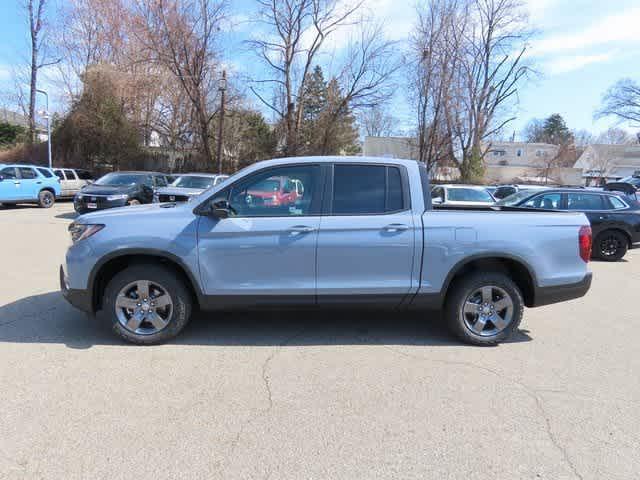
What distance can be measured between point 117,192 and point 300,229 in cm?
1145

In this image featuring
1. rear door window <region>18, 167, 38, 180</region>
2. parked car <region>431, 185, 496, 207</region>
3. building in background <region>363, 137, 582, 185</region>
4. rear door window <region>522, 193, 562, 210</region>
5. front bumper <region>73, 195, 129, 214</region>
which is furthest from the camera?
building in background <region>363, 137, 582, 185</region>

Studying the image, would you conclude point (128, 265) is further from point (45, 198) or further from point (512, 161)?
point (512, 161)

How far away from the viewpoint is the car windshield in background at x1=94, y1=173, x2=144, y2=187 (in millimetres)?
14516

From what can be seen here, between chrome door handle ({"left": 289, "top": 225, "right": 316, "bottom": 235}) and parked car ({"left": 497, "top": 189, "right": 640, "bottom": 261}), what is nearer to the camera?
chrome door handle ({"left": 289, "top": 225, "right": 316, "bottom": 235})

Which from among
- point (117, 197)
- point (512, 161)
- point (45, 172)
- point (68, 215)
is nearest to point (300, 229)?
point (117, 197)

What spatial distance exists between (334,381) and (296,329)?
1229mm

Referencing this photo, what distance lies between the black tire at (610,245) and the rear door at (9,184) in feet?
62.6

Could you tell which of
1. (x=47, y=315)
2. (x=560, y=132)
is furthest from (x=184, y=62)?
(x=560, y=132)

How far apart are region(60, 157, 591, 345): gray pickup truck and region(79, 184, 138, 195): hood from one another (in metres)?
10.3

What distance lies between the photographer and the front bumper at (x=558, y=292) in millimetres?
4320

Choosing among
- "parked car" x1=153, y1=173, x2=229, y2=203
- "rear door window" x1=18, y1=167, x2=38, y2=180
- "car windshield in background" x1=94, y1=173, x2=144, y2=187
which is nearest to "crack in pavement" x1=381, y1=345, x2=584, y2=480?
"parked car" x1=153, y1=173, x2=229, y2=203

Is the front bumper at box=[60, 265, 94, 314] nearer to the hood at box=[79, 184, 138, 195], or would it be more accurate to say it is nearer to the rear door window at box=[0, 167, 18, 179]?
the hood at box=[79, 184, 138, 195]

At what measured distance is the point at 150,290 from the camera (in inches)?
163

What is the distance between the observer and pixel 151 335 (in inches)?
162
